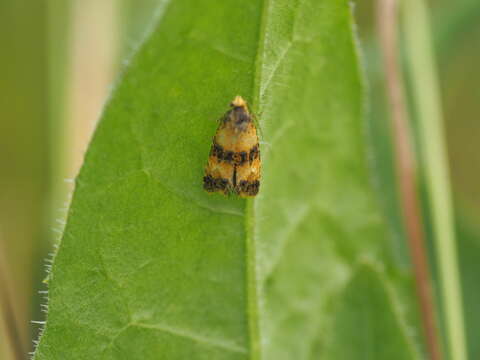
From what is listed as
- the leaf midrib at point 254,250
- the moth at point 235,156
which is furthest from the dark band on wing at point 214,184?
the leaf midrib at point 254,250

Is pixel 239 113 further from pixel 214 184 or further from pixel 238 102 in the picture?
pixel 214 184

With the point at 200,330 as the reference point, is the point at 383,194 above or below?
above

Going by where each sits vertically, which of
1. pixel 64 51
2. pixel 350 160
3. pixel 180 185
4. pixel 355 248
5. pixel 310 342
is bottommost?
pixel 310 342

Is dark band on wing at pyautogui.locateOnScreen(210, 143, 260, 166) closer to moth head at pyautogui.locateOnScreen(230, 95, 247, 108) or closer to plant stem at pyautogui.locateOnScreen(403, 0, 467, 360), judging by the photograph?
moth head at pyautogui.locateOnScreen(230, 95, 247, 108)

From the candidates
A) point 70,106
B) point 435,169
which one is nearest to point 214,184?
point 435,169

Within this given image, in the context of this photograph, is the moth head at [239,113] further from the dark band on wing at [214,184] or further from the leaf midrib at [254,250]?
the dark band on wing at [214,184]

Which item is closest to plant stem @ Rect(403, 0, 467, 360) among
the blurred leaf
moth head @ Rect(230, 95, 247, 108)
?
the blurred leaf

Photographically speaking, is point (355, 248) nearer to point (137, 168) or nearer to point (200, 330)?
point (200, 330)

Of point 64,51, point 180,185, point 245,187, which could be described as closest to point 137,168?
point 180,185
